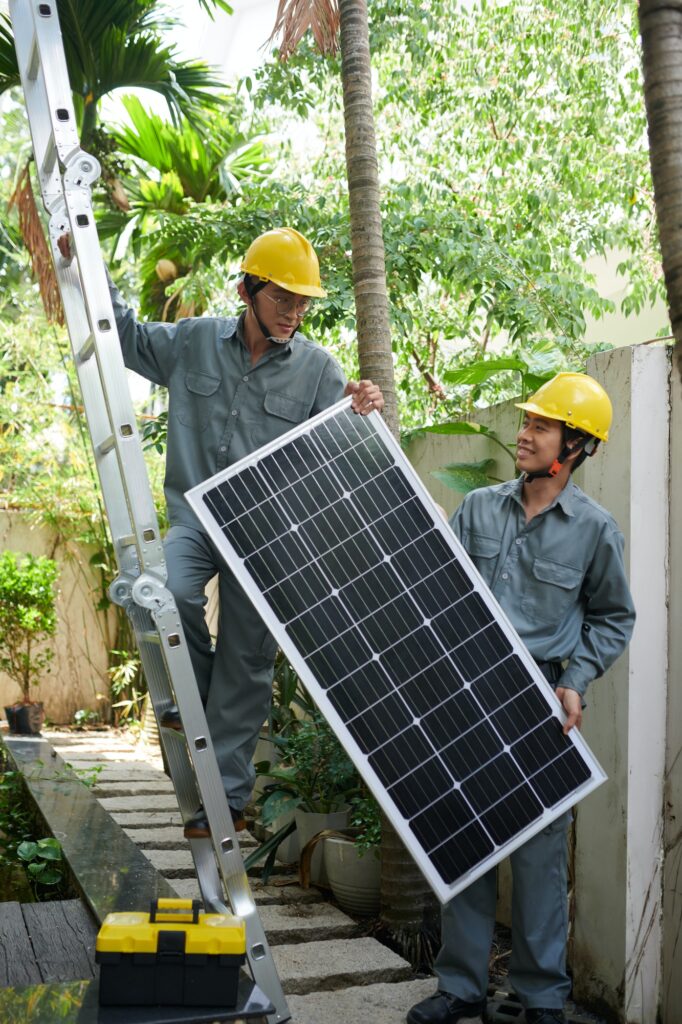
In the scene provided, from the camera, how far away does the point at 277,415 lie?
355cm

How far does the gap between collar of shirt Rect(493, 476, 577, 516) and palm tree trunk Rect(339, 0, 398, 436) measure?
0.74 metres

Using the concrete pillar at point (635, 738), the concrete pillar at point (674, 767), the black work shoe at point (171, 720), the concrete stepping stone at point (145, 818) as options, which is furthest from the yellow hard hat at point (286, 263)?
the concrete stepping stone at point (145, 818)

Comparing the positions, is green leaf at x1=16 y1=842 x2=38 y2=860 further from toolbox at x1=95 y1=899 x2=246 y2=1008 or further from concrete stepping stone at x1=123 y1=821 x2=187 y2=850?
toolbox at x1=95 y1=899 x2=246 y2=1008

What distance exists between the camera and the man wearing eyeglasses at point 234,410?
11.2 feet

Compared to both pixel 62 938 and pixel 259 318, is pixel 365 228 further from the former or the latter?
pixel 62 938

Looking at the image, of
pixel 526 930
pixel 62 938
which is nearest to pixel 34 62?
pixel 62 938

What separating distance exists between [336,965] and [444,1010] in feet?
2.52

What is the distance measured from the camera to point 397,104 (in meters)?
10.6

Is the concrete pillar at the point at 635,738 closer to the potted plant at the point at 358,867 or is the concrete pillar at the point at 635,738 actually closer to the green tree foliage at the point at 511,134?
the potted plant at the point at 358,867

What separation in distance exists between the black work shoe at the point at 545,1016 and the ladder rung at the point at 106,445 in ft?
6.99

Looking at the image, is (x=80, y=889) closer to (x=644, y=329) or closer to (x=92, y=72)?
(x=92, y=72)

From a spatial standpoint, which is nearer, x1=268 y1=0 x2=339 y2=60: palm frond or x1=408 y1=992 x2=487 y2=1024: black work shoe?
x1=408 y1=992 x2=487 y2=1024: black work shoe

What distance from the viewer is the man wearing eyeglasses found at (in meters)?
3.42

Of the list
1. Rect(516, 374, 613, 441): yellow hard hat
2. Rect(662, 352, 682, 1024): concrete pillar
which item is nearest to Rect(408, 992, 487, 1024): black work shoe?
Rect(662, 352, 682, 1024): concrete pillar
